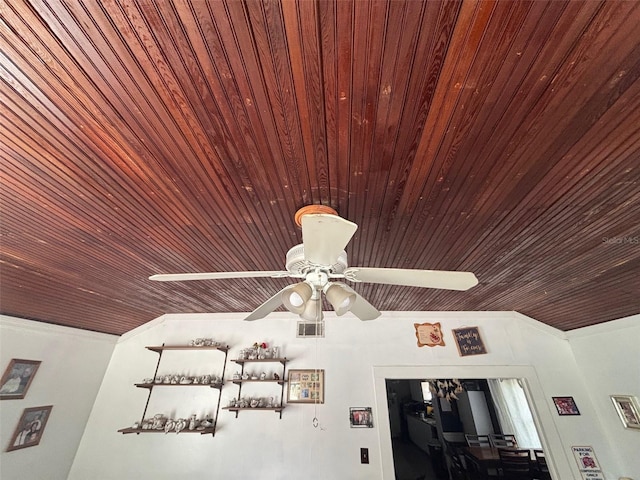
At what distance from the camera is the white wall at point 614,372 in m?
2.47

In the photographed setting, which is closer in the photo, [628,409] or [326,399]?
[628,409]

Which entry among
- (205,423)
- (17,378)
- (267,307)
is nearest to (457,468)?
(205,423)

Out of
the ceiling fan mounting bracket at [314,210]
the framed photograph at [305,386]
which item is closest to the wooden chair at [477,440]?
the framed photograph at [305,386]

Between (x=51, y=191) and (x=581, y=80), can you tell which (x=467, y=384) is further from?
→ (x=51, y=191)

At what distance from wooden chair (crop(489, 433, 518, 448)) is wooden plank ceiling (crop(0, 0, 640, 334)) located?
437 centimetres

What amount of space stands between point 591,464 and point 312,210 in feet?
12.3

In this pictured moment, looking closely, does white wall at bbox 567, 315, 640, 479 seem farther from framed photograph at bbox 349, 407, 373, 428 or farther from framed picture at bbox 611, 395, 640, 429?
framed photograph at bbox 349, 407, 373, 428

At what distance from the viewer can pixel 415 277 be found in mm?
1285

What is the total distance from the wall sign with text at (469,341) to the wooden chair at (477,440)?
273 centimetres

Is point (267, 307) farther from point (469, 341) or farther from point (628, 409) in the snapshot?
point (628, 409)

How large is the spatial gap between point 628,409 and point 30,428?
18.6 ft

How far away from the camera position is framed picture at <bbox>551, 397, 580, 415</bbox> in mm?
2785

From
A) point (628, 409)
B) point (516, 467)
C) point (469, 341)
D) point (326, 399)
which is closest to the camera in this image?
point (628, 409)

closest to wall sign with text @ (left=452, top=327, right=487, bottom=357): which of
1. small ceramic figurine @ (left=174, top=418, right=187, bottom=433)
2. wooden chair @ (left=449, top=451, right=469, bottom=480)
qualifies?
wooden chair @ (left=449, top=451, right=469, bottom=480)
